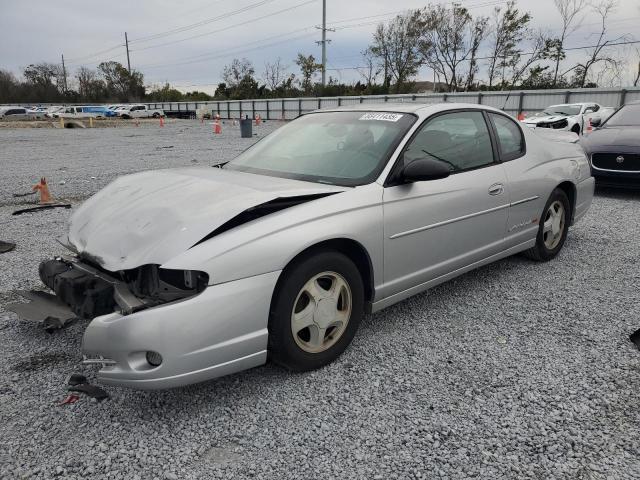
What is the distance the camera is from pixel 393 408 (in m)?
2.49

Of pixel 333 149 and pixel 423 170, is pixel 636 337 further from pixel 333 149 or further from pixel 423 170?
pixel 333 149

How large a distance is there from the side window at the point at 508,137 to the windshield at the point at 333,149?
3.68 ft

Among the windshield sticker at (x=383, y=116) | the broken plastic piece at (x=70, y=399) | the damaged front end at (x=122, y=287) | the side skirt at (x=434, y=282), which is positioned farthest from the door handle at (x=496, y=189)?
the broken plastic piece at (x=70, y=399)

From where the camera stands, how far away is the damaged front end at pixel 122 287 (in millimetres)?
2352

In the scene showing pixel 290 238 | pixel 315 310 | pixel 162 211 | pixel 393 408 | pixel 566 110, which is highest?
pixel 566 110

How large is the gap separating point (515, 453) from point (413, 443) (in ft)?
1.48

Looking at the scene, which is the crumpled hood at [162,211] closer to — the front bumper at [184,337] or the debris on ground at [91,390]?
the front bumper at [184,337]

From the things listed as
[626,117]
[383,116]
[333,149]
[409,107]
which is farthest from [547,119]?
[333,149]

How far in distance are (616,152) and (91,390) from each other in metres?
8.06

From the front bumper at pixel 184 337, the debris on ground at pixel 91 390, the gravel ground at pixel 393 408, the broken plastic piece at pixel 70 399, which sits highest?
the front bumper at pixel 184 337

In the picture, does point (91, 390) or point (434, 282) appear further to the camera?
point (434, 282)

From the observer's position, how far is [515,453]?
85.3 inches

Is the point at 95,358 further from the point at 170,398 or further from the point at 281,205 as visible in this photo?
the point at 281,205

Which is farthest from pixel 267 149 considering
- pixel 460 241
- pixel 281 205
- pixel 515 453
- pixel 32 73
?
pixel 32 73
